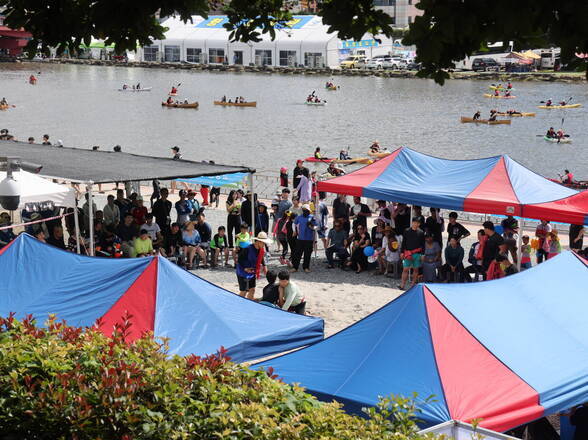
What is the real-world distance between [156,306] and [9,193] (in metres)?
4.58

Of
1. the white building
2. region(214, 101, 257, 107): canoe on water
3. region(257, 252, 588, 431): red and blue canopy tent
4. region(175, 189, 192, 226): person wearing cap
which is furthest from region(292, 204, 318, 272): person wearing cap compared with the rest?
the white building

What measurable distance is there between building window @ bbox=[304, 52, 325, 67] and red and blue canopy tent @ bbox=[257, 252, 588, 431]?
99636mm

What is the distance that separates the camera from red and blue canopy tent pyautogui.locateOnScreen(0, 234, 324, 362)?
10.4 metres

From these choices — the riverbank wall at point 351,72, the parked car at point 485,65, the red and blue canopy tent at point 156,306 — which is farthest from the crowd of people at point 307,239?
the parked car at point 485,65

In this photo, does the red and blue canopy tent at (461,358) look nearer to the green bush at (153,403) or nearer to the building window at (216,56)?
the green bush at (153,403)

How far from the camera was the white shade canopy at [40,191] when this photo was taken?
51.4ft

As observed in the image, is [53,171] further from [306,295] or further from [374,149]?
[374,149]

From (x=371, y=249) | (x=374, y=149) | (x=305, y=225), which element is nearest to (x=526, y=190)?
(x=371, y=249)

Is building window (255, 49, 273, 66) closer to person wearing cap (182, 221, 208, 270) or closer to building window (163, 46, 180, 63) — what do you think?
building window (163, 46, 180, 63)

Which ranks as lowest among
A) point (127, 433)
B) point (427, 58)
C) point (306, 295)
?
point (306, 295)

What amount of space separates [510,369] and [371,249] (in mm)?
9222

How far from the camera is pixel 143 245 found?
17344 millimetres

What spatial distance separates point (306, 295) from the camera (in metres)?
16.6

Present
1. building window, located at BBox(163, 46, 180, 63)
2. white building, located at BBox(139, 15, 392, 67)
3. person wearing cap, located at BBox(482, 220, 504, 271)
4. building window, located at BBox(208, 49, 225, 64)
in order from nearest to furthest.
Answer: person wearing cap, located at BBox(482, 220, 504, 271) → white building, located at BBox(139, 15, 392, 67) → building window, located at BBox(208, 49, 225, 64) → building window, located at BBox(163, 46, 180, 63)
